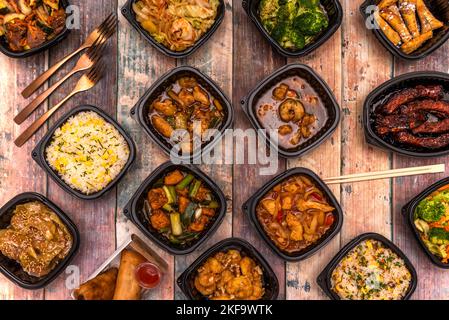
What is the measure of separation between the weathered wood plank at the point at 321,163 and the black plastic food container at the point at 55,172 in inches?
46.6

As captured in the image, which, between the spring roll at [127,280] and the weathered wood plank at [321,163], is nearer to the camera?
the spring roll at [127,280]

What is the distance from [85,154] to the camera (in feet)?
10.4

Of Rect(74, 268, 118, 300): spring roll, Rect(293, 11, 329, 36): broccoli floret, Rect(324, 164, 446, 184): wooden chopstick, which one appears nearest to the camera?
Rect(74, 268, 118, 300): spring roll

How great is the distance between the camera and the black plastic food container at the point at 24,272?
3.14 meters

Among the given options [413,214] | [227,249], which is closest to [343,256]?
[413,214]

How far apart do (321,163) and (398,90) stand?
2.52ft

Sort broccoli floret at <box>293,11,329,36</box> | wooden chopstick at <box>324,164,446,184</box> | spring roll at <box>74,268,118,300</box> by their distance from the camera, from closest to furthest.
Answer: spring roll at <box>74,268,118,300</box>
broccoli floret at <box>293,11,329,36</box>
wooden chopstick at <box>324,164,446,184</box>

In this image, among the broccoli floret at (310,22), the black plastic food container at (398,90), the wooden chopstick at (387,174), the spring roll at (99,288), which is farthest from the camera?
the wooden chopstick at (387,174)

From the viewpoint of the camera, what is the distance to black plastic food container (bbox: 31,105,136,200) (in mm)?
3123

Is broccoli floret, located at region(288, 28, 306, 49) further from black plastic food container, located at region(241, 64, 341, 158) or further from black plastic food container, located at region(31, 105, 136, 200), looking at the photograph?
black plastic food container, located at region(31, 105, 136, 200)

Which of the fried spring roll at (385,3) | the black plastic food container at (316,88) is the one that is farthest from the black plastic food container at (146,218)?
the fried spring roll at (385,3)

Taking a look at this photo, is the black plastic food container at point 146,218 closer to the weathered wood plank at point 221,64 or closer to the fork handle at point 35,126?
the weathered wood plank at point 221,64

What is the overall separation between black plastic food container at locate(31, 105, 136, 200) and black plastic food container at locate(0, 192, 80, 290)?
0.17 metres

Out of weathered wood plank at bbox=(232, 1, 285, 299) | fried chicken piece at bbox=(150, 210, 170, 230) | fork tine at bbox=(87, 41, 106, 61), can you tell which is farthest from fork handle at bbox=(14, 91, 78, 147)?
weathered wood plank at bbox=(232, 1, 285, 299)
